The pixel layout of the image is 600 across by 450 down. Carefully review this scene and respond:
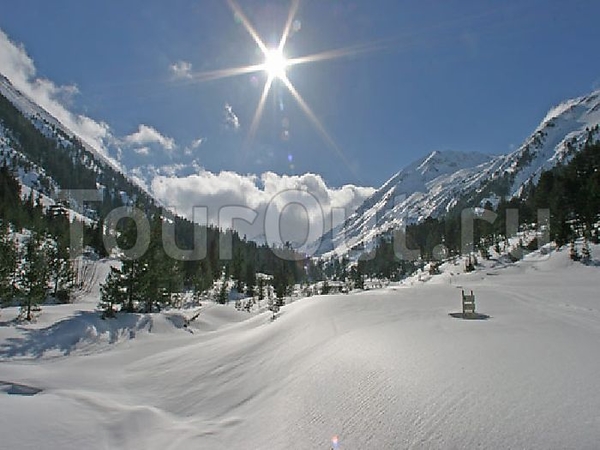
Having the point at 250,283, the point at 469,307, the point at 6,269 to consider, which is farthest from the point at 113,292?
the point at 250,283

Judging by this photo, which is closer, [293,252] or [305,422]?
[305,422]

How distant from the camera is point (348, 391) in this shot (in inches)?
221

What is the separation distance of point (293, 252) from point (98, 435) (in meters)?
126

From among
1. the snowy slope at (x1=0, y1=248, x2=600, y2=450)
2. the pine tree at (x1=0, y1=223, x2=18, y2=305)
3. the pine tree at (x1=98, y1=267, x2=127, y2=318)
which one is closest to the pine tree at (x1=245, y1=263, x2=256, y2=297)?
the pine tree at (x1=0, y1=223, x2=18, y2=305)

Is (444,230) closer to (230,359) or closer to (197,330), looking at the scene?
(197,330)

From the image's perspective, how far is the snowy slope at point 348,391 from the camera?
417cm

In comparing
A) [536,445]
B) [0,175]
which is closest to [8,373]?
[536,445]

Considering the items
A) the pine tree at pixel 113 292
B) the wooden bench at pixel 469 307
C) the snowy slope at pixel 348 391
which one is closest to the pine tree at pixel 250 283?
the pine tree at pixel 113 292

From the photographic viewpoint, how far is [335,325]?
10695mm

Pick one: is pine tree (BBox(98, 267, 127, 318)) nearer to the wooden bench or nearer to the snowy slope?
the snowy slope

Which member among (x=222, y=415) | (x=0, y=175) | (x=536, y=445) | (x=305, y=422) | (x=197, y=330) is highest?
(x=0, y=175)

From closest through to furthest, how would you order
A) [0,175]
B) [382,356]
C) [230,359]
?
[382,356], [230,359], [0,175]

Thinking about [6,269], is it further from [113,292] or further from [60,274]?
[60,274]

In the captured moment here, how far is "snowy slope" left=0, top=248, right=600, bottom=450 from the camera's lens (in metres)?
4.17
